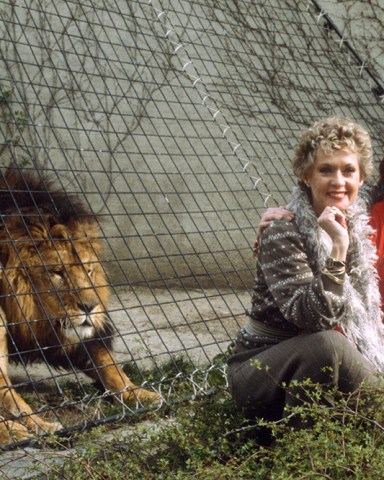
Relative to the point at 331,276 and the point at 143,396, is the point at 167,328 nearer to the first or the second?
the point at 143,396

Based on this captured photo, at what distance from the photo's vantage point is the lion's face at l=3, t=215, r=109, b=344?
3525 millimetres

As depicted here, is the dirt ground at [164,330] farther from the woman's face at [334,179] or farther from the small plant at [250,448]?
the woman's face at [334,179]

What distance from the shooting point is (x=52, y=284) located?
3.46 meters

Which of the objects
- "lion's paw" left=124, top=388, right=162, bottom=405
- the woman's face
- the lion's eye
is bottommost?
"lion's paw" left=124, top=388, right=162, bottom=405

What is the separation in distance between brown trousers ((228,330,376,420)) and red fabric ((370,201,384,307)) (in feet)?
1.41

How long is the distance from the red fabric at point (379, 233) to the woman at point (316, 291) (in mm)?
100

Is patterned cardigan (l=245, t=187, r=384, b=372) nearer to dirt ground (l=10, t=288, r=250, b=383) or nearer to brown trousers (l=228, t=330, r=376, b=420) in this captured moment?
brown trousers (l=228, t=330, r=376, b=420)

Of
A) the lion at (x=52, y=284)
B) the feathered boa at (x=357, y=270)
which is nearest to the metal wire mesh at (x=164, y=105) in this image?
the lion at (x=52, y=284)

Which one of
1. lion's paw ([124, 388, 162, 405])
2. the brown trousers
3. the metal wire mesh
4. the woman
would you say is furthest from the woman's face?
the metal wire mesh

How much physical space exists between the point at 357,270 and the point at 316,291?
1.25ft

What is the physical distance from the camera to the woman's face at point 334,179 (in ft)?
8.89

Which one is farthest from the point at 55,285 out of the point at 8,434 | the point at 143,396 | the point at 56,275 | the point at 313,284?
the point at 313,284

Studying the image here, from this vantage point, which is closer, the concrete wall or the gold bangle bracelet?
the gold bangle bracelet

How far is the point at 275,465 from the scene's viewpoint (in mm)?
2248
